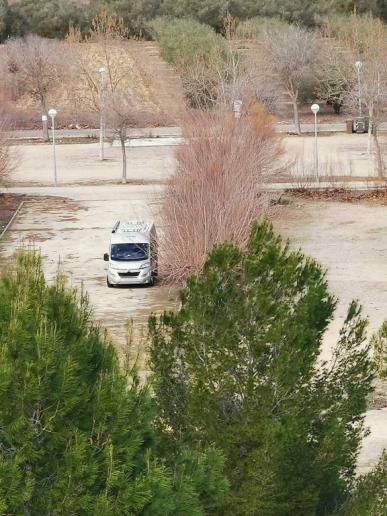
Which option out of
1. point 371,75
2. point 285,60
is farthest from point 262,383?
point 285,60


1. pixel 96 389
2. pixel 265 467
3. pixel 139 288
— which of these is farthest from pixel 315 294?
pixel 139 288

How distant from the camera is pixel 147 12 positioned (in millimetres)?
88938

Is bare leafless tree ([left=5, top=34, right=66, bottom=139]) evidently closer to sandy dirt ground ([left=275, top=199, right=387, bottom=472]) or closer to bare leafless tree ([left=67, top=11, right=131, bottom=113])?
bare leafless tree ([left=67, top=11, right=131, bottom=113])

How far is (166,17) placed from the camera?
86312 mm

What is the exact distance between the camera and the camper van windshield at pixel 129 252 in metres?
32.4

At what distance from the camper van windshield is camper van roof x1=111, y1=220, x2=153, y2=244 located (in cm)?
20

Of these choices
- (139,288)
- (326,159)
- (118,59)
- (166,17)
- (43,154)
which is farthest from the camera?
(166,17)

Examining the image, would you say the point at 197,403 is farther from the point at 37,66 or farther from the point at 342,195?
the point at 37,66

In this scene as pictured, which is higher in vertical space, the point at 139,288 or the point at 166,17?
the point at 166,17

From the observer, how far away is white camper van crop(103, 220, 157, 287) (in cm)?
3228

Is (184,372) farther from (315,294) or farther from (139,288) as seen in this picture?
(139,288)

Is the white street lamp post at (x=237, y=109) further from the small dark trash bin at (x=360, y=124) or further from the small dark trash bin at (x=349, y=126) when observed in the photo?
the small dark trash bin at (x=349, y=126)

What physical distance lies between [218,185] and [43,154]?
30.0 metres

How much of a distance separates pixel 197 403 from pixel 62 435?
11.8ft
